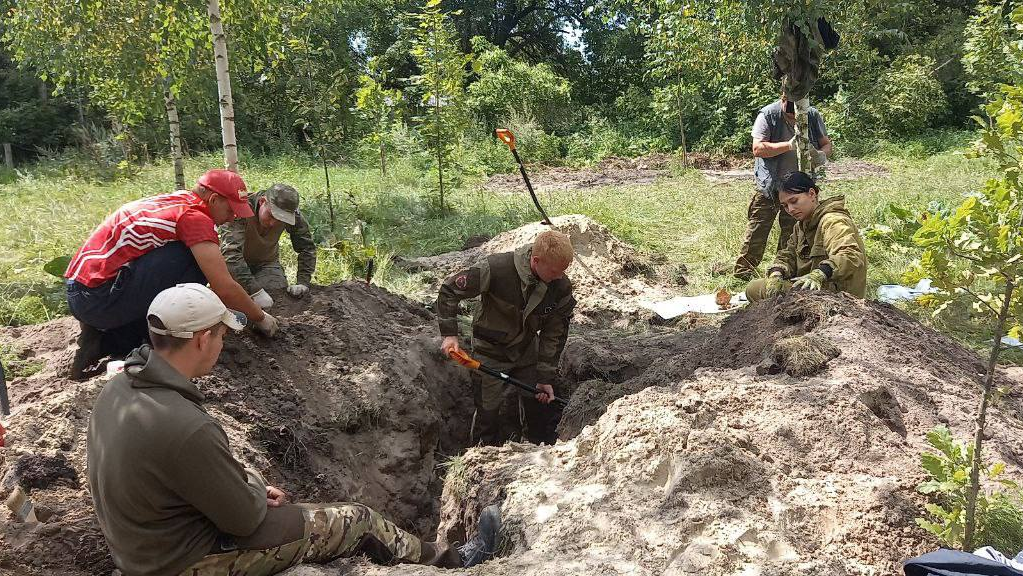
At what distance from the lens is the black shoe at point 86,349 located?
12.5 feet

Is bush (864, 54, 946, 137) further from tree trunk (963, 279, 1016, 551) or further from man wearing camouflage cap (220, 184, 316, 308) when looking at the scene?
tree trunk (963, 279, 1016, 551)

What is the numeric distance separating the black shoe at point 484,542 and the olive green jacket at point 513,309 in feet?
5.10

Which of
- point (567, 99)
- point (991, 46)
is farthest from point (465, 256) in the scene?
point (567, 99)

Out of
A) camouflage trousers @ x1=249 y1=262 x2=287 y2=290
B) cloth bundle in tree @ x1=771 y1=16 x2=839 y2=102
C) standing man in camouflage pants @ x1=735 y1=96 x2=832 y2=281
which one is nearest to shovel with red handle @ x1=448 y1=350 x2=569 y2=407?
camouflage trousers @ x1=249 y1=262 x2=287 y2=290

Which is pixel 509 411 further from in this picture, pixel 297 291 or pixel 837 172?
pixel 837 172

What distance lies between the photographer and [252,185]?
1134cm

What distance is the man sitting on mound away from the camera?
440 centimetres

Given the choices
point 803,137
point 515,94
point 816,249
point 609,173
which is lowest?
point 816,249

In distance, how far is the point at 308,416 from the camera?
12.8 ft

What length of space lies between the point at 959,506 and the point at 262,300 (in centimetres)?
408

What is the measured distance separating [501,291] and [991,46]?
11039mm

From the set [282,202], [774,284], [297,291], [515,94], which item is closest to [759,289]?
[774,284]

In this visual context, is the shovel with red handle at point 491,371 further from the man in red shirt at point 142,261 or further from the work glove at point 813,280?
the work glove at point 813,280

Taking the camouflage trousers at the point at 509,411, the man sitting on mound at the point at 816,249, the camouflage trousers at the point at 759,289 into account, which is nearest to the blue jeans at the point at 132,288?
the camouflage trousers at the point at 509,411
